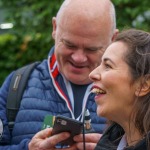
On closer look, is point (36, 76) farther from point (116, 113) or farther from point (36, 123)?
point (116, 113)

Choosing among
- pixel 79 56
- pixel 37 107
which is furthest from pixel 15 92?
pixel 79 56

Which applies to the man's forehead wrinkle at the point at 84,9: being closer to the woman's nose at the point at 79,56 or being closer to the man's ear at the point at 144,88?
the woman's nose at the point at 79,56

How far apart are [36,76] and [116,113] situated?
3.18 feet

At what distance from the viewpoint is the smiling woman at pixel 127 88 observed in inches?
112

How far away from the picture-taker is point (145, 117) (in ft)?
9.28

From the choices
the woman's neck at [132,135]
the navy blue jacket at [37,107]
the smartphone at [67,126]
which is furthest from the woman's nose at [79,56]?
the woman's neck at [132,135]

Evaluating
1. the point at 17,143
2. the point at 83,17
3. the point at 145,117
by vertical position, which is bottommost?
the point at 17,143

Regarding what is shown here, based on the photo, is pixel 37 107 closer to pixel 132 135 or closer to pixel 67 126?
pixel 67 126

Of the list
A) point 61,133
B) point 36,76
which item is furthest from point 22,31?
point 61,133

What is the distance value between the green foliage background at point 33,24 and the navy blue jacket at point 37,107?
324 cm

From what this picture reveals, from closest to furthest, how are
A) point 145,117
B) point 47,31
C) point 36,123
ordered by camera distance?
point 145,117 < point 36,123 < point 47,31

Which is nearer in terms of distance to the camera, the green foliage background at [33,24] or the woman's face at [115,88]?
the woman's face at [115,88]

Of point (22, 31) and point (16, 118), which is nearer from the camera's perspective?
point (16, 118)

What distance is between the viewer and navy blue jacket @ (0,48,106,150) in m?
3.57
